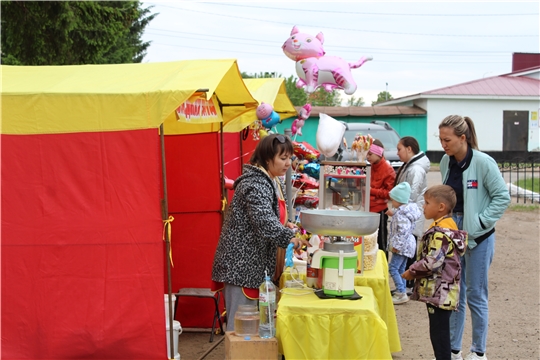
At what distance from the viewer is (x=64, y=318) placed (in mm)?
4504

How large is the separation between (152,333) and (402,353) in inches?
89.1

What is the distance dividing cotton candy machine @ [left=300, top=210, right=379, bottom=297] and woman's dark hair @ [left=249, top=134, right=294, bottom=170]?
50cm

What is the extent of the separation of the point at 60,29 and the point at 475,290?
1221cm

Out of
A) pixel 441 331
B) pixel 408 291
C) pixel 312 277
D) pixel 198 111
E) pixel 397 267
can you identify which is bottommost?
pixel 408 291

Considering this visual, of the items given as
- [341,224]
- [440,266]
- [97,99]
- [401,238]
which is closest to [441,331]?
[440,266]

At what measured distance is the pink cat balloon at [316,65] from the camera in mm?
6660

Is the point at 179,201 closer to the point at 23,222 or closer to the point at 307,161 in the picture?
the point at 23,222

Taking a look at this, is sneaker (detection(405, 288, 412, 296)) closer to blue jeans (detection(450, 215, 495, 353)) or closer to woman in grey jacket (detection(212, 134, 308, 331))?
blue jeans (detection(450, 215, 495, 353))

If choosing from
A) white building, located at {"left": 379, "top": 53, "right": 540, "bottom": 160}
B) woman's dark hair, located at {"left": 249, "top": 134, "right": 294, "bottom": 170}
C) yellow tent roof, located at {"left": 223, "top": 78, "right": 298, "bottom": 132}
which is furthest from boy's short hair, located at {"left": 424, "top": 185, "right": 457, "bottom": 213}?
white building, located at {"left": 379, "top": 53, "right": 540, "bottom": 160}

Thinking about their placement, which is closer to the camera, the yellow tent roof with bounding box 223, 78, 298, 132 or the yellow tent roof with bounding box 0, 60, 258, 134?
the yellow tent roof with bounding box 0, 60, 258, 134

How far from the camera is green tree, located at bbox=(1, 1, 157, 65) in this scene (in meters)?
13.7

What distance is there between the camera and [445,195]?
172 inches

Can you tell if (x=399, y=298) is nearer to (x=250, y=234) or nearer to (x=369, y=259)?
(x=369, y=259)

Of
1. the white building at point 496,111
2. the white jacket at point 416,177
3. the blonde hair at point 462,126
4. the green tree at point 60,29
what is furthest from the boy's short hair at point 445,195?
the white building at point 496,111
